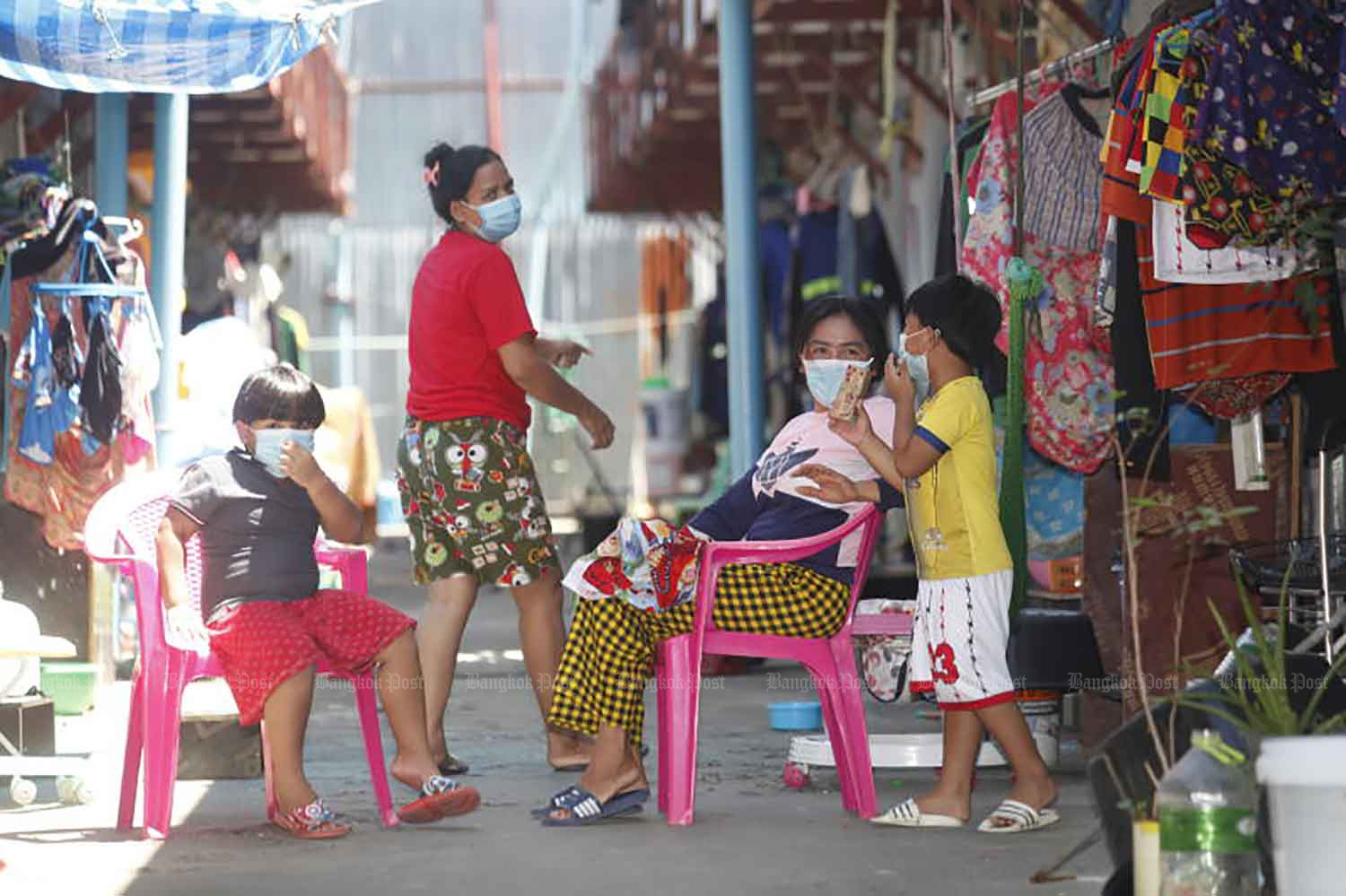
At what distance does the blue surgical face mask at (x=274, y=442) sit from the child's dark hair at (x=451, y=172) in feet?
3.13

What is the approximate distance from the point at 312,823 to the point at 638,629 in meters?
0.77

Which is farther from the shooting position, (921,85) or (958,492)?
(921,85)

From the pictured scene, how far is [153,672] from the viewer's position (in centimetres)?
436

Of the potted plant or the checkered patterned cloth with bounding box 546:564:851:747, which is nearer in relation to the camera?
the potted plant

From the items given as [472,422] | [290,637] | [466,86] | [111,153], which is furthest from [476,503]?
[466,86]

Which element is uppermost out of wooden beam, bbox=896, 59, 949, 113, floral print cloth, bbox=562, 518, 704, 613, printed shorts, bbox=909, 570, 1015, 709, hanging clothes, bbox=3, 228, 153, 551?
wooden beam, bbox=896, 59, 949, 113

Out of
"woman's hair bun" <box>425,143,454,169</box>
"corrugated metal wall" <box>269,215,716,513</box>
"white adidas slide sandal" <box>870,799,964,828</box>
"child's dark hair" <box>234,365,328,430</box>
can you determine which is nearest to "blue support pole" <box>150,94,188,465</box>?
"woman's hair bun" <box>425,143,454,169</box>

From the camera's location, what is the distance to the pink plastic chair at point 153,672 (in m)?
4.33

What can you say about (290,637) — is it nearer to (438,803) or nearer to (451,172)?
(438,803)

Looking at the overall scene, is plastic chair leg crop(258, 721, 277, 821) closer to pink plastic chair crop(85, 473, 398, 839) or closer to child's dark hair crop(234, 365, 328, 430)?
pink plastic chair crop(85, 473, 398, 839)

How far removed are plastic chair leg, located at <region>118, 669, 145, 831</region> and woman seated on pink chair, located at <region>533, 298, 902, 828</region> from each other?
0.84m

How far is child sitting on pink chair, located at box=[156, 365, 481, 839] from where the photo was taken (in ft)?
14.2

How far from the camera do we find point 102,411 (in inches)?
265

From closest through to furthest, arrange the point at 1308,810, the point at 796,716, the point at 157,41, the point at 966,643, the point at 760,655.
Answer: the point at 1308,810 < the point at 966,643 < the point at 760,655 < the point at 157,41 < the point at 796,716
